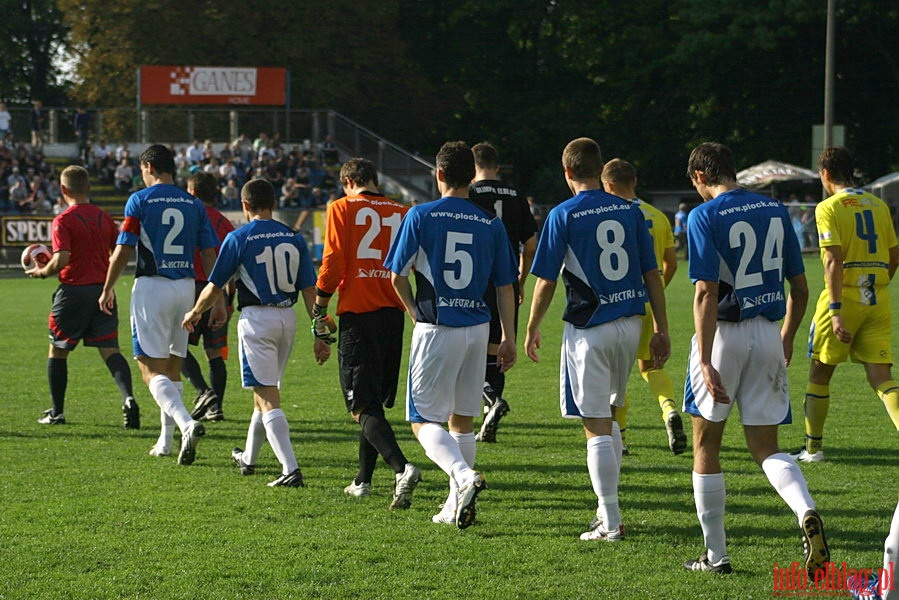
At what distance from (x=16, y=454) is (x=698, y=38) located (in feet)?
129

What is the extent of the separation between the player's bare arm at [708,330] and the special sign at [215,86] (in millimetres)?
39230

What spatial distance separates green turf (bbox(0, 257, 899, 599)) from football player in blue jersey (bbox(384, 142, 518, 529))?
0.63 m

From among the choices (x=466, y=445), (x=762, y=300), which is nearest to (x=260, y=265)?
(x=466, y=445)

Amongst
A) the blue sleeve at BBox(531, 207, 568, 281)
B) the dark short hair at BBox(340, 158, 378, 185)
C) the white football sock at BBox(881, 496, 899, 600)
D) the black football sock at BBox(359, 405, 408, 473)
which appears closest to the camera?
the white football sock at BBox(881, 496, 899, 600)

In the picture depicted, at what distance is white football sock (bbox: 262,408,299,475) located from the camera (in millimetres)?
7809

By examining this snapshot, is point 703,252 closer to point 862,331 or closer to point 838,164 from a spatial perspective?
point 838,164

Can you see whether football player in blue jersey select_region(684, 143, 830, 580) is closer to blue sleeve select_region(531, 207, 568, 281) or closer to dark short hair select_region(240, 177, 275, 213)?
blue sleeve select_region(531, 207, 568, 281)

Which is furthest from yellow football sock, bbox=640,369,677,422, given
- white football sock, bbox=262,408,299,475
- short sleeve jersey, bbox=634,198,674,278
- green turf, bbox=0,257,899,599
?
white football sock, bbox=262,408,299,475

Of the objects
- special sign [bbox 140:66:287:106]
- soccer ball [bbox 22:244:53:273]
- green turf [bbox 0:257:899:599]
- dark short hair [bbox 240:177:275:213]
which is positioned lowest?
green turf [bbox 0:257:899:599]

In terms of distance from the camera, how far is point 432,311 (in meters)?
6.63

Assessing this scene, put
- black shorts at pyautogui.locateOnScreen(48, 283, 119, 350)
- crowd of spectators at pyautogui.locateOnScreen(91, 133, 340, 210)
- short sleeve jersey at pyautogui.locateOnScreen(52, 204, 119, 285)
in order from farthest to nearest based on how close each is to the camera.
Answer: crowd of spectators at pyautogui.locateOnScreen(91, 133, 340, 210) → black shorts at pyautogui.locateOnScreen(48, 283, 119, 350) → short sleeve jersey at pyautogui.locateOnScreen(52, 204, 119, 285)

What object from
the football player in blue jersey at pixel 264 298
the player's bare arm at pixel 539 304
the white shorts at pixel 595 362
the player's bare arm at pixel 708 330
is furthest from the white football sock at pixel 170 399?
the player's bare arm at pixel 708 330

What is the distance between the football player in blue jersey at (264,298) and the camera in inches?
307

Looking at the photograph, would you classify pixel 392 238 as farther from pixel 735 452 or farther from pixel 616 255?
pixel 735 452
